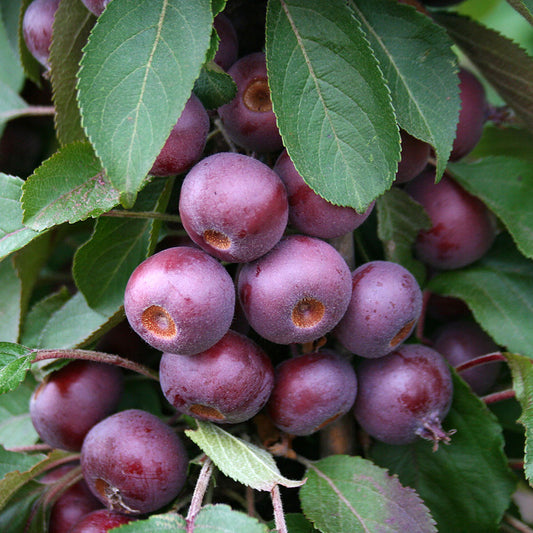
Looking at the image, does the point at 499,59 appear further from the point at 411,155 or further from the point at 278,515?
the point at 278,515

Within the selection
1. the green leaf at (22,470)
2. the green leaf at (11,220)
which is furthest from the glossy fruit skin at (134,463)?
the green leaf at (11,220)

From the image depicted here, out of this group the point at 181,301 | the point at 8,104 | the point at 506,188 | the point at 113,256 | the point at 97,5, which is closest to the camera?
the point at 181,301

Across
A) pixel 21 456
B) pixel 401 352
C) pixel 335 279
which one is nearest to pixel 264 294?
pixel 335 279

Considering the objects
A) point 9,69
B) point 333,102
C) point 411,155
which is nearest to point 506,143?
point 411,155

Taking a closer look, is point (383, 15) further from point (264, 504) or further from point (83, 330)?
point (264, 504)

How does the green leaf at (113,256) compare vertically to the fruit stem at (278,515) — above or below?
above

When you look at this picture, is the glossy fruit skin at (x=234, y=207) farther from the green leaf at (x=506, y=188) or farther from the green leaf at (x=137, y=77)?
the green leaf at (x=506, y=188)

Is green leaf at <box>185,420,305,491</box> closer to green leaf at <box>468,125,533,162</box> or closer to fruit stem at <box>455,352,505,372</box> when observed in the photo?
fruit stem at <box>455,352,505,372</box>
